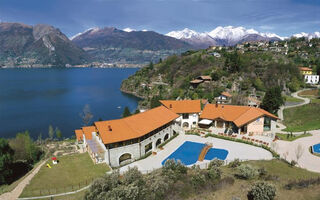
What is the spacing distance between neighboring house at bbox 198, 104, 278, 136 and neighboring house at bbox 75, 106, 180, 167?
36.5 feet

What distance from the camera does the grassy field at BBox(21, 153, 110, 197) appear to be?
70.8 ft

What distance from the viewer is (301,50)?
100312 millimetres

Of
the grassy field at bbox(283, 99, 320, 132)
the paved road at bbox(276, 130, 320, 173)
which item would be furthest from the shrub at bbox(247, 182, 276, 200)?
the grassy field at bbox(283, 99, 320, 132)

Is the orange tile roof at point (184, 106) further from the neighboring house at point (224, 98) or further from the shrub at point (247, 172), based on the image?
the shrub at point (247, 172)

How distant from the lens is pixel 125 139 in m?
26.9

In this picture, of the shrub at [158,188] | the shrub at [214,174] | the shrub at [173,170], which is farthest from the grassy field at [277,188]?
the shrub at [173,170]

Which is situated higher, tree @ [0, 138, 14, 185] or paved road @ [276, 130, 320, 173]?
paved road @ [276, 130, 320, 173]

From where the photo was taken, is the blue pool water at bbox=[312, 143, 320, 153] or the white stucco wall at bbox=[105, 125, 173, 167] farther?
the blue pool water at bbox=[312, 143, 320, 153]

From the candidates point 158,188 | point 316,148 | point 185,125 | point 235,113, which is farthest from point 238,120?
point 158,188

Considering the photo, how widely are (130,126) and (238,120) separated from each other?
20.7m

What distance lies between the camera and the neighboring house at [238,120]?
120ft

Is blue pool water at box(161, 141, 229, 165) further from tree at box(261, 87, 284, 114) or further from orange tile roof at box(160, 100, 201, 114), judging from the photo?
tree at box(261, 87, 284, 114)

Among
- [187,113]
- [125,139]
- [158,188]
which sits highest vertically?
[187,113]

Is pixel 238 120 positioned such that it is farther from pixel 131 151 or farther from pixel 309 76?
pixel 309 76
